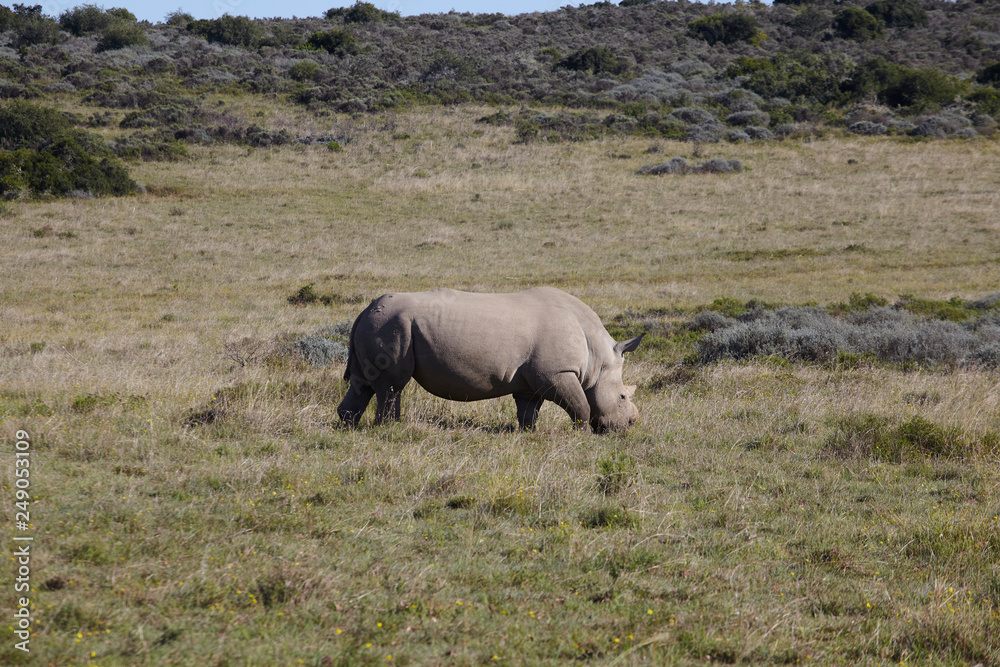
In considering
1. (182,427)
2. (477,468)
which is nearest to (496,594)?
(477,468)

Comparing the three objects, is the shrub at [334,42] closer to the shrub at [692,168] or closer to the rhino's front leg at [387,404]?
the shrub at [692,168]

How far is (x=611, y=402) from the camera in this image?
8.61 metres

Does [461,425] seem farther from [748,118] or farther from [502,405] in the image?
[748,118]

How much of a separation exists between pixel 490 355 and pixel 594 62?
58223mm

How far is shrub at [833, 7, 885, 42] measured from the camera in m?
71.4

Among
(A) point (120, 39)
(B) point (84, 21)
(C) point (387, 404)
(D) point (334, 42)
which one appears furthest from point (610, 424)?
(B) point (84, 21)

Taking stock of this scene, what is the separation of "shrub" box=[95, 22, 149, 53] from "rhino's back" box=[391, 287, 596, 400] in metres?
62.7

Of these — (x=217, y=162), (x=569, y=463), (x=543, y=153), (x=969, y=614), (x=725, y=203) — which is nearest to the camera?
(x=969, y=614)

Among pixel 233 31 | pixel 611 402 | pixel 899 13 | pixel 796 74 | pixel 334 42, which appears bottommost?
pixel 611 402

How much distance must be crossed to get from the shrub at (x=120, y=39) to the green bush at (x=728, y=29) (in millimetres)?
48092

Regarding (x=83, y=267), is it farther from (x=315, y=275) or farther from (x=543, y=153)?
(x=543, y=153)

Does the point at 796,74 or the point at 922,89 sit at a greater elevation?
A: the point at 796,74

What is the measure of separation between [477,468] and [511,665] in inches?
118

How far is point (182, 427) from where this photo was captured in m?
7.42
